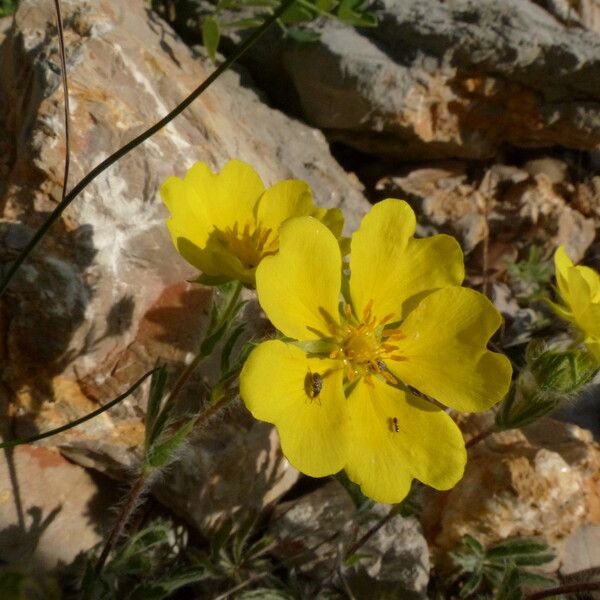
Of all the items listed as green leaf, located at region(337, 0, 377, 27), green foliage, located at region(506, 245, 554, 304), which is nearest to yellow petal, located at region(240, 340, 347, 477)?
green leaf, located at region(337, 0, 377, 27)

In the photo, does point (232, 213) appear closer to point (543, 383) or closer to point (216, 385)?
point (216, 385)

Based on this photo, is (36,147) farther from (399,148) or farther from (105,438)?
(399,148)

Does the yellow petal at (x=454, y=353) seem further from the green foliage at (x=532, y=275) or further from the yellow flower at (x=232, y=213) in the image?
the green foliage at (x=532, y=275)

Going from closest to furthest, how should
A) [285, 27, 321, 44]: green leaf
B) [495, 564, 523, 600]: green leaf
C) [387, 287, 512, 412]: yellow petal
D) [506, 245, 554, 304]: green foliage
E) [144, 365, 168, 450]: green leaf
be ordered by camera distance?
[387, 287, 512, 412]: yellow petal < [144, 365, 168, 450]: green leaf < [495, 564, 523, 600]: green leaf < [285, 27, 321, 44]: green leaf < [506, 245, 554, 304]: green foliage

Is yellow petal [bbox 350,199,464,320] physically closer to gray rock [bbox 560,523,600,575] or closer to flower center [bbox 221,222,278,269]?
flower center [bbox 221,222,278,269]

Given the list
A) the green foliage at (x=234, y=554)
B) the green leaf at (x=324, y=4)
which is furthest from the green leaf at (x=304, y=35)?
the green foliage at (x=234, y=554)

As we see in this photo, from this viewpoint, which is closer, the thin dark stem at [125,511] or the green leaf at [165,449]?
the green leaf at [165,449]
